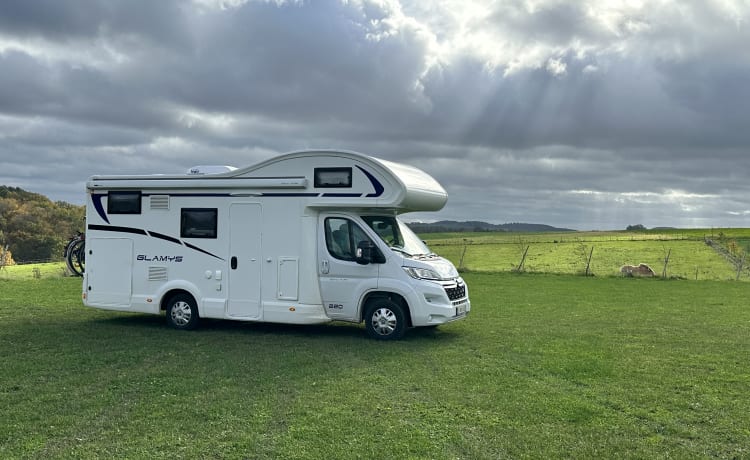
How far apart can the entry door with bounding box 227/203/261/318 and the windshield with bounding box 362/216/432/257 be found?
1.96 metres

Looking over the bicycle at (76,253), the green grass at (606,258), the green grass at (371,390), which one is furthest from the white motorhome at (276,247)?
the green grass at (606,258)

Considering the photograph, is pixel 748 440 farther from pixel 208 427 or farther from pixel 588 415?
pixel 208 427

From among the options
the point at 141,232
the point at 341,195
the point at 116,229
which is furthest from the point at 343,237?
the point at 116,229

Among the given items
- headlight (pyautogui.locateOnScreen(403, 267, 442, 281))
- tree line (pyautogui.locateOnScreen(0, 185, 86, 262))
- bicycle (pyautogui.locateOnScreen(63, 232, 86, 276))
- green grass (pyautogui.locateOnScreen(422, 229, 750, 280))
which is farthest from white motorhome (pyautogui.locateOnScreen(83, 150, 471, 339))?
tree line (pyautogui.locateOnScreen(0, 185, 86, 262))

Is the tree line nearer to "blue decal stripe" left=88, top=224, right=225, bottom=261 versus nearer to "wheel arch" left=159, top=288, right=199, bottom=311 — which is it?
"blue decal stripe" left=88, top=224, right=225, bottom=261

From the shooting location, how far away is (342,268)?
10.8m

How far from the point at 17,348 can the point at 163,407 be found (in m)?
4.54

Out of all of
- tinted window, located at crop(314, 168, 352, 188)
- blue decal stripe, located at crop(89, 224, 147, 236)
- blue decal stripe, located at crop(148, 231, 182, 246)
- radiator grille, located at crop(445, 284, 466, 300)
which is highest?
tinted window, located at crop(314, 168, 352, 188)

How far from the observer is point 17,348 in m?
9.73

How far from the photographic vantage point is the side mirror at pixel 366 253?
1046 cm

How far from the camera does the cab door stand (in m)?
10.6

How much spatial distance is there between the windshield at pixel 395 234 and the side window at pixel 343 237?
0.83 ft

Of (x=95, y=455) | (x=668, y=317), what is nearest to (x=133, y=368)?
(x=95, y=455)

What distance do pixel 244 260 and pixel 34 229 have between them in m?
44.5
